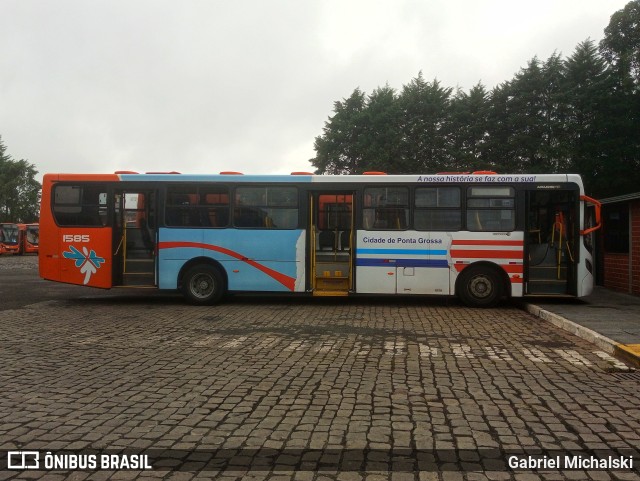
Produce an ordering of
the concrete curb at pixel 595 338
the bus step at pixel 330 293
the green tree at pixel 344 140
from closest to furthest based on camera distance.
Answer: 1. the concrete curb at pixel 595 338
2. the bus step at pixel 330 293
3. the green tree at pixel 344 140

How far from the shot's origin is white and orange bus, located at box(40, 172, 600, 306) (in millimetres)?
13719

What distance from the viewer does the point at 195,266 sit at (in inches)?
560

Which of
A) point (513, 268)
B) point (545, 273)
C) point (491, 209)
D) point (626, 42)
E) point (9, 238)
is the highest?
point (626, 42)

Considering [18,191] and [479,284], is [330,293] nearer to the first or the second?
[479,284]

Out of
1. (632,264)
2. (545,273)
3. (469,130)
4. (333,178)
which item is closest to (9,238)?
(469,130)

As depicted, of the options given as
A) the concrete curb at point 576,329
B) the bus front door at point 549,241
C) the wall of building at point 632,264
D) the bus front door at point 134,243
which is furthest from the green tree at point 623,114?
the bus front door at point 134,243

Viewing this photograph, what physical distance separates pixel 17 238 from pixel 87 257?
40419mm

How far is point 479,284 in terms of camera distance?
13.9 meters

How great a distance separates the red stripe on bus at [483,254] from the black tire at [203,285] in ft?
18.6

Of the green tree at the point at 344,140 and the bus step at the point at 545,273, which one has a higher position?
the green tree at the point at 344,140

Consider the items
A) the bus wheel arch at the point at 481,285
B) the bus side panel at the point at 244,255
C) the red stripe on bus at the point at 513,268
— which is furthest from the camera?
the bus side panel at the point at 244,255

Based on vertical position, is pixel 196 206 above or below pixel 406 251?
above

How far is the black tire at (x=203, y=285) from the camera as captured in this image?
46.3 feet

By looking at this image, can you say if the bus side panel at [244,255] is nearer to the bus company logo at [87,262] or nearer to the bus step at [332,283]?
the bus step at [332,283]
